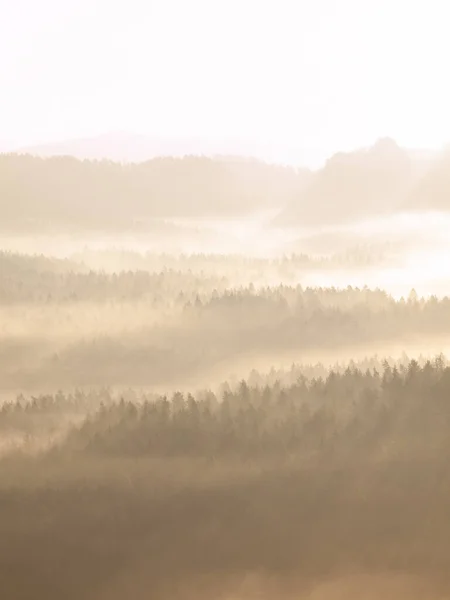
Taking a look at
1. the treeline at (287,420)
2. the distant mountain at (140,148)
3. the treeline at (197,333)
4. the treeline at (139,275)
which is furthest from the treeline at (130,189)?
the treeline at (287,420)

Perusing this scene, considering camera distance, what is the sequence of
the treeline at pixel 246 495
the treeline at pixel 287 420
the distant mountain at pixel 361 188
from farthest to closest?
the distant mountain at pixel 361 188 → the treeline at pixel 287 420 → the treeline at pixel 246 495

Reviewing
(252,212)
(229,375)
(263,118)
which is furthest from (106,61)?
(229,375)

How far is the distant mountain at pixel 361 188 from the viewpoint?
2.35 meters

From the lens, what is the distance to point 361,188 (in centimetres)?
239

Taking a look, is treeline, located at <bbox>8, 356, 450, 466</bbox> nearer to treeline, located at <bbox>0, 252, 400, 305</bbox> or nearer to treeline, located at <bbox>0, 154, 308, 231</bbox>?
treeline, located at <bbox>0, 252, 400, 305</bbox>

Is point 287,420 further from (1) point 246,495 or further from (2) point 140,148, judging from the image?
(2) point 140,148

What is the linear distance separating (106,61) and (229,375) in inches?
47.1

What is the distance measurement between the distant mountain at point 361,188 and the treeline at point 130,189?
0.22 feet

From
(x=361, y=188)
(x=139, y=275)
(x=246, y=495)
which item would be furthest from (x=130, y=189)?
(x=246, y=495)

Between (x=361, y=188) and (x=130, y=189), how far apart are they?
30.5 inches

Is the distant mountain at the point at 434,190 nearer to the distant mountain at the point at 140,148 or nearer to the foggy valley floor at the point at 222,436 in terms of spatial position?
the foggy valley floor at the point at 222,436

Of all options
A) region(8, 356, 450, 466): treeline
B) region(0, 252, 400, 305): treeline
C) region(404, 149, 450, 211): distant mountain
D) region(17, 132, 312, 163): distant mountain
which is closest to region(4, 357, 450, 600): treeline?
region(8, 356, 450, 466): treeline

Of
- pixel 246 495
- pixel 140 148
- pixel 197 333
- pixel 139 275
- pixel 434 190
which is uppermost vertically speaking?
pixel 140 148

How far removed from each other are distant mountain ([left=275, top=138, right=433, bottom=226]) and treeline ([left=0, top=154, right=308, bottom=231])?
66 mm
